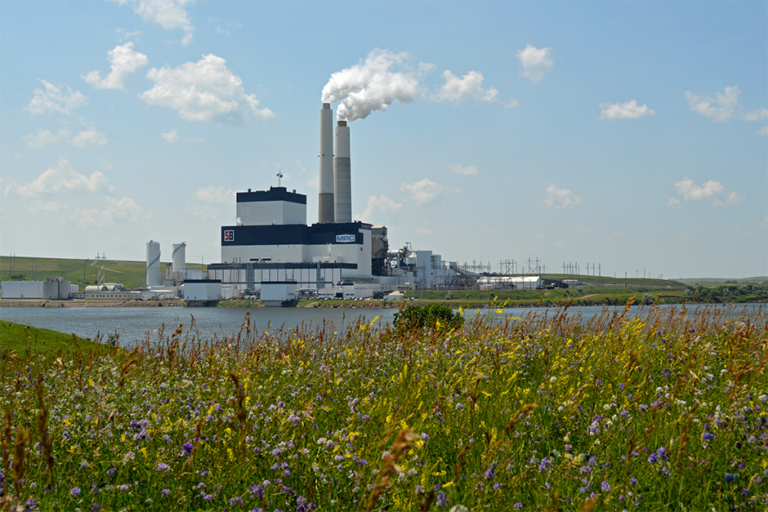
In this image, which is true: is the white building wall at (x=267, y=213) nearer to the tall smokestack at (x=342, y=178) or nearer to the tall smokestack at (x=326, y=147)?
the tall smokestack at (x=326, y=147)

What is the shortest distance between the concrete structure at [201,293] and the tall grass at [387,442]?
315 ft

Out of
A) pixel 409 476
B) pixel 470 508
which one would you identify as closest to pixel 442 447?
pixel 409 476

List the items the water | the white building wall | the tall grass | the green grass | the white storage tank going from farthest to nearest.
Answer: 1. the white storage tank
2. the white building wall
3. the water
4. the green grass
5. the tall grass

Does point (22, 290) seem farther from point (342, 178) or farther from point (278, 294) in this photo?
point (342, 178)

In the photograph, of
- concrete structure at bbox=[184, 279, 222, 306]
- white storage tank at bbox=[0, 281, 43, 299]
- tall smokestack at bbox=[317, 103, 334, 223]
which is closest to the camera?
tall smokestack at bbox=[317, 103, 334, 223]

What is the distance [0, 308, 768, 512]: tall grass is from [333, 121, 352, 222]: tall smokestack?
93.1 meters

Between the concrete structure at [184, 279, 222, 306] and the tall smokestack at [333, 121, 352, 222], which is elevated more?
the tall smokestack at [333, 121, 352, 222]

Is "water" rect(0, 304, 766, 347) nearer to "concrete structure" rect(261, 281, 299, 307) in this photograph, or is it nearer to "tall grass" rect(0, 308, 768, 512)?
"concrete structure" rect(261, 281, 299, 307)

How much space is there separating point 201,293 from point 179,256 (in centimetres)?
2368

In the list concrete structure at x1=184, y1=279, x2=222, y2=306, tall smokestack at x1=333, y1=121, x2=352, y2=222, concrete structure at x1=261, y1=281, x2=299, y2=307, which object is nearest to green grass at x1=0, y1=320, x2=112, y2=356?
concrete structure at x1=261, y1=281, x2=299, y2=307

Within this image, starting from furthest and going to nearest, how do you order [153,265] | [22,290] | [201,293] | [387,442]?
1. [153,265]
2. [22,290]
3. [201,293]
4. [387,442]

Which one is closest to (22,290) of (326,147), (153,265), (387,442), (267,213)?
(153,265)

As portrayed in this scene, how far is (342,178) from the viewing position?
98.9 meters

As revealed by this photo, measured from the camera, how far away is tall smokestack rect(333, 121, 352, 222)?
96.9 m
